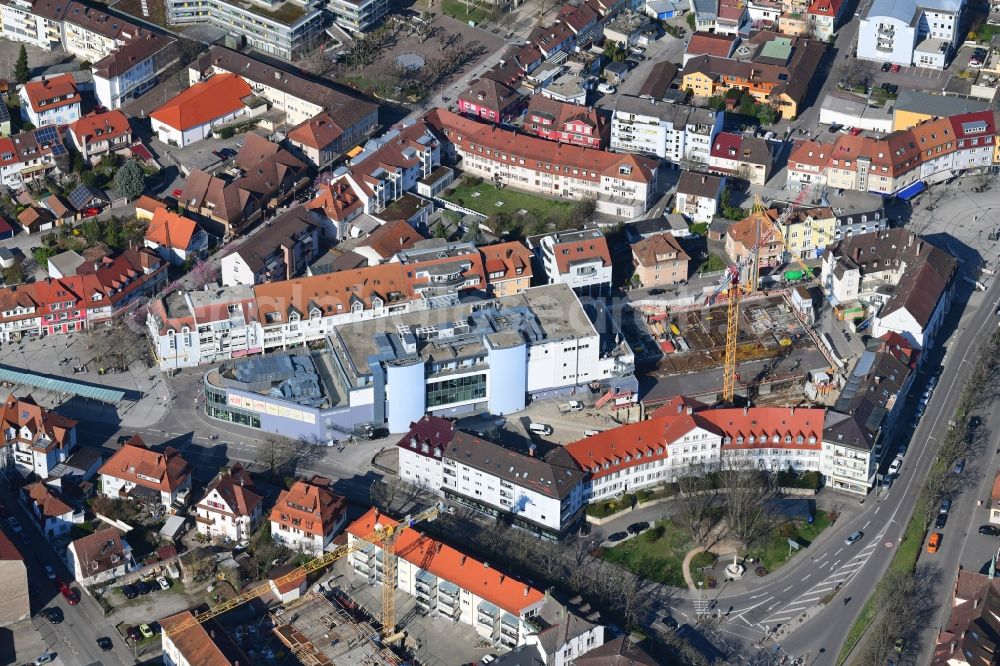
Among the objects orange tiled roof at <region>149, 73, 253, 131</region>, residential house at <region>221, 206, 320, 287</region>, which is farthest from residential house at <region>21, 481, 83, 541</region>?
orange tiled roof at <region>149, 73, 253, 131</region>

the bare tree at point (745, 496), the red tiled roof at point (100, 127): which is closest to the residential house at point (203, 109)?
the red tiled roof at point (100, 127)

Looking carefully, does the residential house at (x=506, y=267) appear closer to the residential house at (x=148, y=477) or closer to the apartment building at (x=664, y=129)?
the apartment building at (x=664, y=129)

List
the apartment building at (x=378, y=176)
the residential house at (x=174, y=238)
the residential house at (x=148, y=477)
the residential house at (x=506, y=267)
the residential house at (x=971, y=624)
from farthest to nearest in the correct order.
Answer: the apartment building at (x=378, y=176) → the residential house at (x=174, y=238) → the residential house at (x=506, y=267) → the residential house at (x=148, y=477) → the residential house at (x=971, y=624)

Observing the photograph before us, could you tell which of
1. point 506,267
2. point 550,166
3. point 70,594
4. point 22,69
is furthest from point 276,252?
point 22,69

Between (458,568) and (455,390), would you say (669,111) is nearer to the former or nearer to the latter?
(455,390)

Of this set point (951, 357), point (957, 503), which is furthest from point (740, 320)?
point (957, 503)

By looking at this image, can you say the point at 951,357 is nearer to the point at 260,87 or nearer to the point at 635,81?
the point at 635,81
